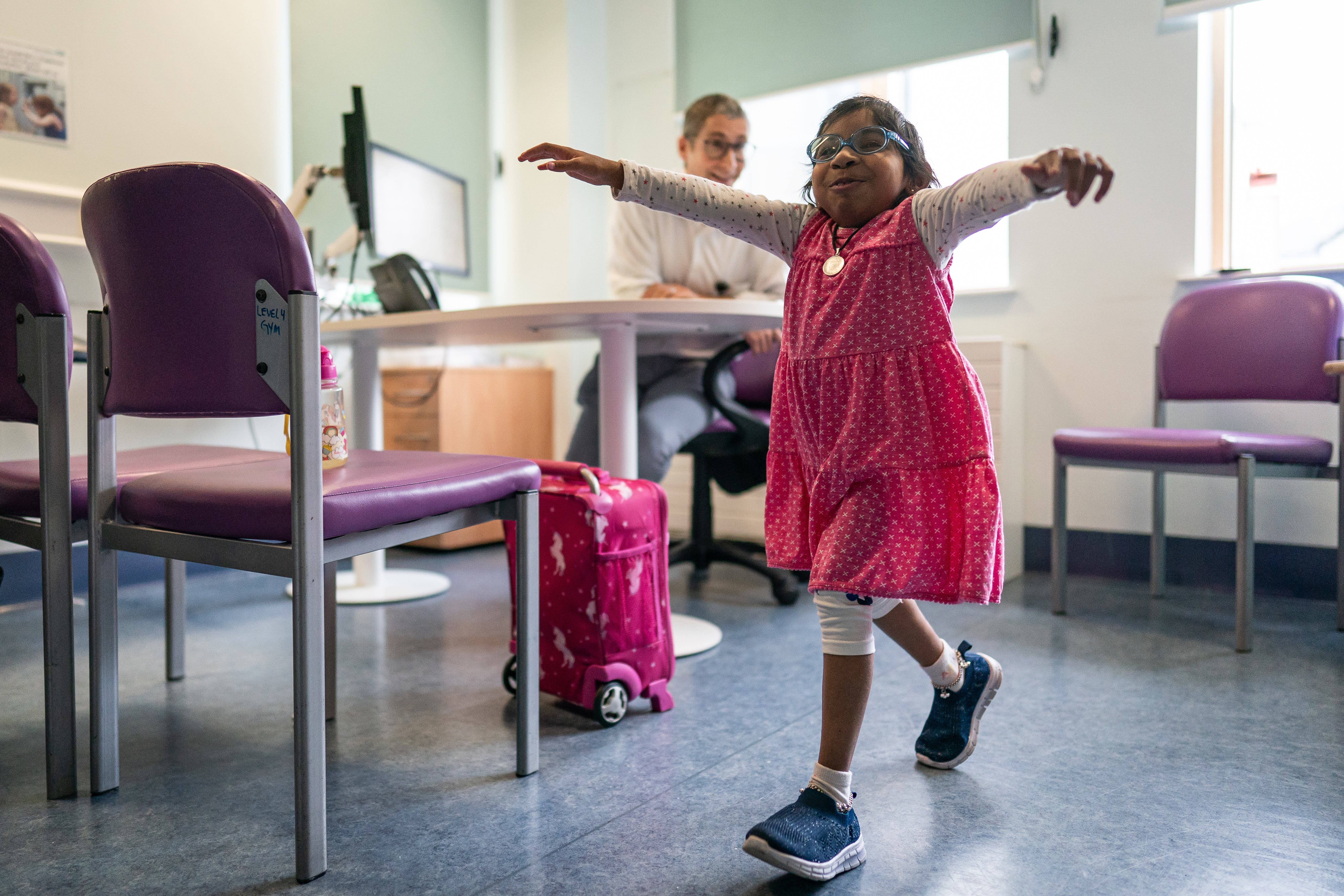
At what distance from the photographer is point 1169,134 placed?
108 inches

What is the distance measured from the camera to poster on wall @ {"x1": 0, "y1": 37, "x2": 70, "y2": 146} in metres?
2.43

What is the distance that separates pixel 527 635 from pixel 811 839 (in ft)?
1.70

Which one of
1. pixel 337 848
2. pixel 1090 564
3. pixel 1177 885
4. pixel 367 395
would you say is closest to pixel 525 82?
pixel 367 395

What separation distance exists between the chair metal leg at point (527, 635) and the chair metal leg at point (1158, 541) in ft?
6.14

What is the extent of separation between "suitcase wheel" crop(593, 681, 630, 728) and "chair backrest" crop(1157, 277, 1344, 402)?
1899 millimetres

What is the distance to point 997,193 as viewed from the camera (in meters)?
0.99

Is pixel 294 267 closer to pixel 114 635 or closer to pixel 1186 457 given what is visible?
pixel 114 635

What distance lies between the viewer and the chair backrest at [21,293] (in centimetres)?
125

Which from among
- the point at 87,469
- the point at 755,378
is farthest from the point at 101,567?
the point at 755,378

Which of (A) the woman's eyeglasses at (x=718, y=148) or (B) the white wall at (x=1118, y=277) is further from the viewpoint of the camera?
(B) the white wall at (x=1118, y=277)

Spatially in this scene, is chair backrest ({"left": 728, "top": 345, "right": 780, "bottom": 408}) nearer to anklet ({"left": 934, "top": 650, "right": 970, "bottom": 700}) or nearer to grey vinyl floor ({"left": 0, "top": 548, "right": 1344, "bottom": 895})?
grey vinyl floor ({"left": 0, "top": 548, "right": 1344, "bottom": 895})

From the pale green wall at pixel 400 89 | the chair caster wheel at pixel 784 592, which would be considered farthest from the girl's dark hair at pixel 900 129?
the pale green wall at pixel 400 89

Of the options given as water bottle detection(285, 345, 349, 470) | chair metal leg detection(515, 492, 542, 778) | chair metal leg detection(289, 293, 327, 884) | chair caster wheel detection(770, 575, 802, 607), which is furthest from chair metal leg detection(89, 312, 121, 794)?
chair caster wheel detection(770, 575, 802, 607)

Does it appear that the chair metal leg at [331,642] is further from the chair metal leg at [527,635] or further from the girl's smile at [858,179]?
the girl's smile at [858,179]
